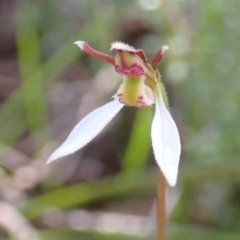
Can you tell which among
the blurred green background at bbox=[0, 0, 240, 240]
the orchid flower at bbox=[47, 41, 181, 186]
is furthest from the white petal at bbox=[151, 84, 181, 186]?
the blurred green background at bbox=[0, 0, 240, 240]

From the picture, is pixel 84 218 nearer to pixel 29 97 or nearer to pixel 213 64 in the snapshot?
pixel 29 97

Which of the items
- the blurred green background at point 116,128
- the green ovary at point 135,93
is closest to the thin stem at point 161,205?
the green ovary at point 135,93

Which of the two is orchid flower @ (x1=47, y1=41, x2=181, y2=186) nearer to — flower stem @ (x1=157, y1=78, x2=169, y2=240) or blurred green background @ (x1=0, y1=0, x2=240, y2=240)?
flower stem @ (x1=157, y1=78, x2=169, y2=240)

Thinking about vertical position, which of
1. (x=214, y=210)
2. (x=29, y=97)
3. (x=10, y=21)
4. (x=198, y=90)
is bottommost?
(x=214, y=210)

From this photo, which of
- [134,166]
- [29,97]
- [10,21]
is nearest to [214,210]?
[134,166]

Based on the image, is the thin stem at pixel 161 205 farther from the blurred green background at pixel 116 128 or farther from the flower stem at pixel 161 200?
the blurred green background at pixel 116 128

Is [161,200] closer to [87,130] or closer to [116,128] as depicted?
[87,130]

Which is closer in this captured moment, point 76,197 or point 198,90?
point 198,90

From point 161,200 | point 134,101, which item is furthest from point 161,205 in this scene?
point 134,101
